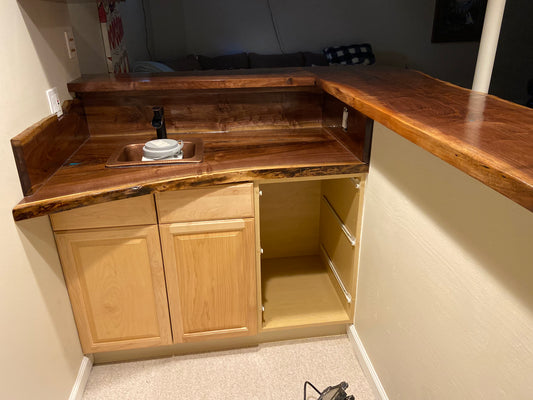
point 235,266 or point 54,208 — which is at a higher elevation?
point 54,208

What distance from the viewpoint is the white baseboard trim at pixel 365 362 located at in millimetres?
1539

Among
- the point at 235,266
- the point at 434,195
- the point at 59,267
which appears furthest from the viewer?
the point at 235,266

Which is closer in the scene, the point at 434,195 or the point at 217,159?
the point at 434,195

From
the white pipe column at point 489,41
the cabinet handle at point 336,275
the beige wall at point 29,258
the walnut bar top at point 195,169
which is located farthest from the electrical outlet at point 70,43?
the white pipe column at point 489,41

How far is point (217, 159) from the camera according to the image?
159cm

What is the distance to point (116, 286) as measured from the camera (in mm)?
1587

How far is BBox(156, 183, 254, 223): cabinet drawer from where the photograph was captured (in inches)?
58.1

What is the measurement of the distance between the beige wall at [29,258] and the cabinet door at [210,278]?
414mm

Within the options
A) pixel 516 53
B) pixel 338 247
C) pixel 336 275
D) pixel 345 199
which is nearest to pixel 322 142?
pixel 345 199

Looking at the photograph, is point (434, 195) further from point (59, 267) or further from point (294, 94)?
point (59, 267)

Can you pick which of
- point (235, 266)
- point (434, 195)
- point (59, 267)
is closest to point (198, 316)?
point (235, 266)

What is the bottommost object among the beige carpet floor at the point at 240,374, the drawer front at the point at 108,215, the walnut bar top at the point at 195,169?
the beige carpet floor at the point at 240,374

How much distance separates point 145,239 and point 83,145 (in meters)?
0.61

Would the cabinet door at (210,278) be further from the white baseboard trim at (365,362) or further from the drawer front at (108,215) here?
Answer: the white baseboard trim at (365,362)
